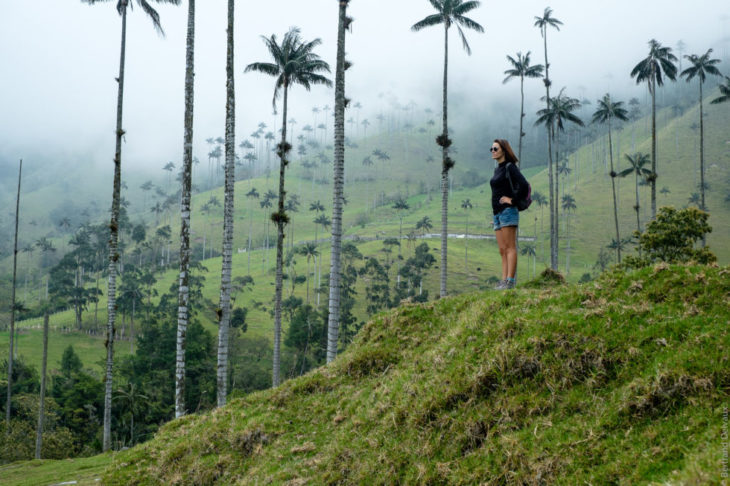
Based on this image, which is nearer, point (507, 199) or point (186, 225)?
point (507, 199)

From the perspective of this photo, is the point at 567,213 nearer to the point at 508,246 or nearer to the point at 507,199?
the point at 508,246

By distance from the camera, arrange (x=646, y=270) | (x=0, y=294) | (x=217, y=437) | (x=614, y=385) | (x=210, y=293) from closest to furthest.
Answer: (x=614, y=385)
(x=646, y=270)
(x=217, y=437)
(x=0, y=294)
(x=210, y=293)

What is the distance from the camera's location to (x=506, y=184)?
29.6 ft

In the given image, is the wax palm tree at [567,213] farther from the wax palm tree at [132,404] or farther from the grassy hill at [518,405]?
the grassy hill at [518,405]

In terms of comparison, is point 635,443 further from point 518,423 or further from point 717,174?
point 717,174

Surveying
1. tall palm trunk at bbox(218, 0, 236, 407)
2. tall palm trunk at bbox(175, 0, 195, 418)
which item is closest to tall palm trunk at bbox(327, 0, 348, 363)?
tall palm trunk at bbox(218, 0, 236, 407)

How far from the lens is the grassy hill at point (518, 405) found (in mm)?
4133

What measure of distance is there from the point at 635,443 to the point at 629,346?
1.37 m

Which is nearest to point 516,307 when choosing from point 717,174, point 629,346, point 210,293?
point 629,346

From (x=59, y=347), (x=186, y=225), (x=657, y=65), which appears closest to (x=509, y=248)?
(x=186, y=225)

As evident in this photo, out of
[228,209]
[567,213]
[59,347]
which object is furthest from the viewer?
[567,213]

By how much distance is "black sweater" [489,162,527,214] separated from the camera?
8.91 m

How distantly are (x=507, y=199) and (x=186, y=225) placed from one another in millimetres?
12754

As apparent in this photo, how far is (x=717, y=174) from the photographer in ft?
474
